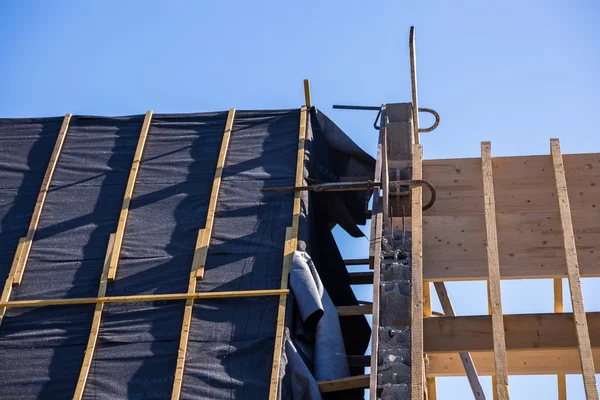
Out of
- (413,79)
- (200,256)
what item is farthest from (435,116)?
(200,256)

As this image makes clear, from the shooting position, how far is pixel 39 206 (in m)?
11.8

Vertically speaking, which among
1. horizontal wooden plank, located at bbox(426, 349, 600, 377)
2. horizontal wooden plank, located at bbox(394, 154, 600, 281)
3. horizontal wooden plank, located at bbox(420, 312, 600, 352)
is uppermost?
horizontal wooden plank, located at bbox(394, 154, 600, 281)

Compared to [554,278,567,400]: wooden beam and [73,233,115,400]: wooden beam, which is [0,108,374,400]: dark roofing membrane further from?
[554,278,567,400]: wooden beam

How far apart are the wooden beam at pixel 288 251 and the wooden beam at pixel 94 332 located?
1805 millimetres

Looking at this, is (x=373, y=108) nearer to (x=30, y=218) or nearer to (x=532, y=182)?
(x=532, y=182)

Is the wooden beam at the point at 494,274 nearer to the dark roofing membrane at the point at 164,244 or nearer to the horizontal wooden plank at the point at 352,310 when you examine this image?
the horizontal wooden plank at the point at 352,310

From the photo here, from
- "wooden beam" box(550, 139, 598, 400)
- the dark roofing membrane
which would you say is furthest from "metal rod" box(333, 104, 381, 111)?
"wooden beam" box(550, 139, 598, 400)

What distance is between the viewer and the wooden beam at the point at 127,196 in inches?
435

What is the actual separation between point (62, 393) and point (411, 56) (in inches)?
216

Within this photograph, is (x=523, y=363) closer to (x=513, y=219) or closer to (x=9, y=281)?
(x=513, y=219)

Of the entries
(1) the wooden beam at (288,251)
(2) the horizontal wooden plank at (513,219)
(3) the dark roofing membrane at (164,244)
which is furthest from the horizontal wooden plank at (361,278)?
(2) the horizontal wooden plank at (513,219)

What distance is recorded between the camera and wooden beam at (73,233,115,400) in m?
10.1

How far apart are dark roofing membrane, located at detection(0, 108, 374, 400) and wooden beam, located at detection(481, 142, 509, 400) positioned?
197cm

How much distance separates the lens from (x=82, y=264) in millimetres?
11203
